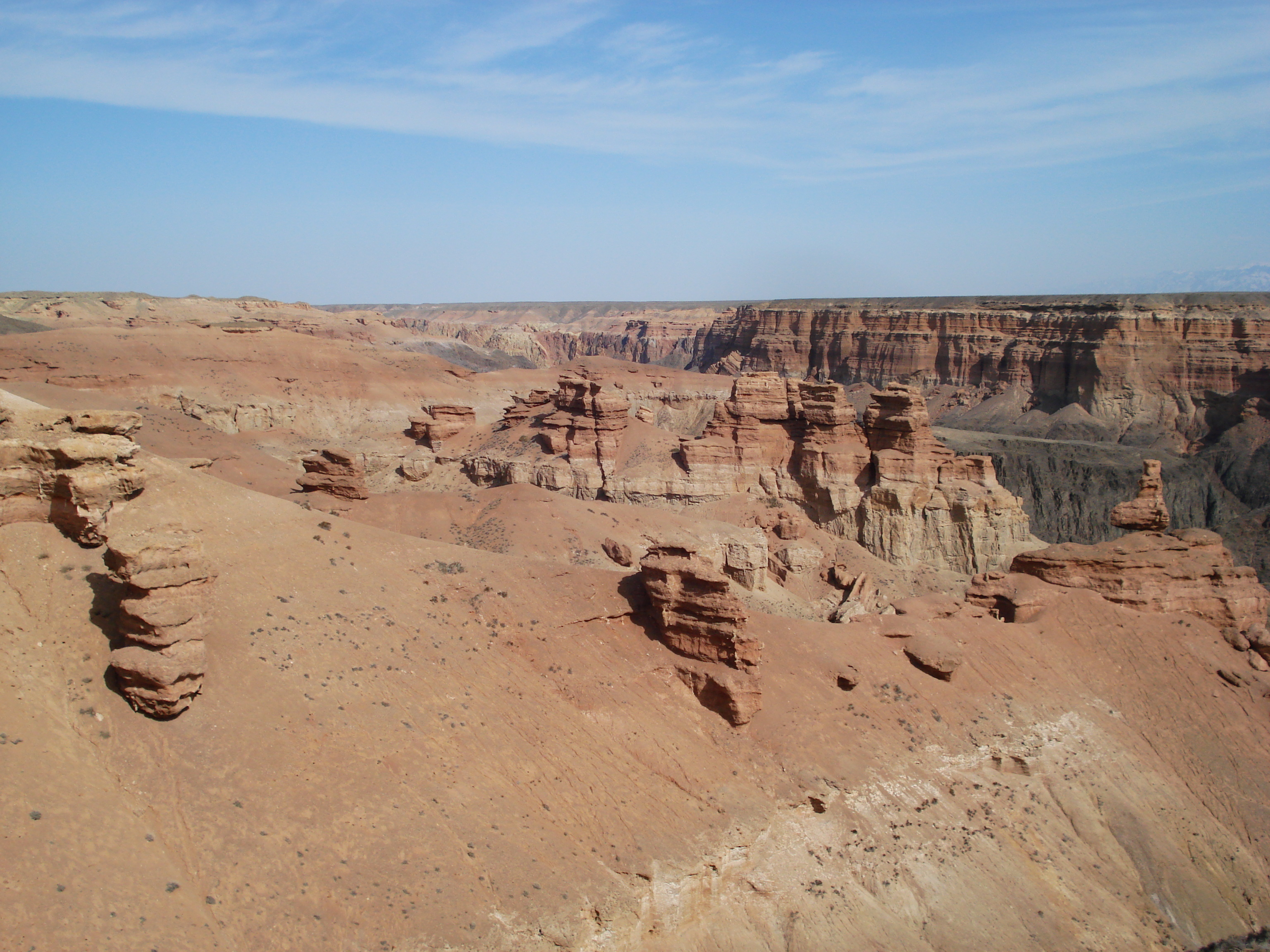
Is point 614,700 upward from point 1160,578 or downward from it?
downward

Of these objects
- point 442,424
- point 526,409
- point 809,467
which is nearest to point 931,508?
point 809,467

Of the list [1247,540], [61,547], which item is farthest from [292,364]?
[1247,540]

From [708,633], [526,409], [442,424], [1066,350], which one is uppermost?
[1066,350]

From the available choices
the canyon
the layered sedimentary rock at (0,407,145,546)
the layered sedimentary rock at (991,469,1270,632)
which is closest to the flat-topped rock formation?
the layered sedimentary rock at (991,469,1270,632)

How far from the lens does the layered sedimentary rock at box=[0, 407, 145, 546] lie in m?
15.7

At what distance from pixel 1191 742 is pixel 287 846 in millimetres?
25327

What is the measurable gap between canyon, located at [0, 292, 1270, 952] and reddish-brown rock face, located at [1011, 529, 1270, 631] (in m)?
0.12

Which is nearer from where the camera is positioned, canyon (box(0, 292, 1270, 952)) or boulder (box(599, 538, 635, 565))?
canyon (box(0, 292, 1270, 952))

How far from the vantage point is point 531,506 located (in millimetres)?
32281

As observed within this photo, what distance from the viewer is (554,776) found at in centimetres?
1617

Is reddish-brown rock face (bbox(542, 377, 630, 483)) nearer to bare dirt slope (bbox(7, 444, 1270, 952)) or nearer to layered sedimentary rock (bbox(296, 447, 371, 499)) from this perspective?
layered sedimentary rock (bbox(296, 447, 371, 499))

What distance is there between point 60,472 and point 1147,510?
34114mm

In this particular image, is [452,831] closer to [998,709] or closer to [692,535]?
[998,709]

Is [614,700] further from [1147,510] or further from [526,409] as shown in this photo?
[526,409]
